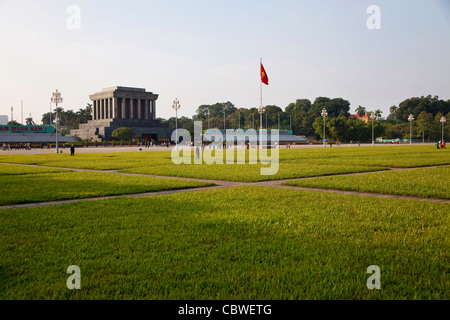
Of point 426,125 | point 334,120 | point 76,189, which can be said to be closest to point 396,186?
point 76,189

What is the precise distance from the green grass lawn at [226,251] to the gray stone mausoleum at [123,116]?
95.2 metres

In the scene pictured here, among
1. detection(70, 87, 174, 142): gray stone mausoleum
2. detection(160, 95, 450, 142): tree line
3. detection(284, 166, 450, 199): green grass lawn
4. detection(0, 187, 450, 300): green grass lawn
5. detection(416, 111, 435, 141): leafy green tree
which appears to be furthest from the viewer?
detection(416, 111, 435, 141): leafy green tree

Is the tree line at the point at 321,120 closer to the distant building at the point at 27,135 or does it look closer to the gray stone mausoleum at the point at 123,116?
the gray stone mausoleum at the point at 123,116

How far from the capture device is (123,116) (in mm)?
111000

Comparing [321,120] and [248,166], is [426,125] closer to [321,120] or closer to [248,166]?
[321,120]

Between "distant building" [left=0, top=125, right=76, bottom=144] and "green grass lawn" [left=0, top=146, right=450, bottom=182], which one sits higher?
"distant building" [left=0, top=125, right=76, bottom=144]

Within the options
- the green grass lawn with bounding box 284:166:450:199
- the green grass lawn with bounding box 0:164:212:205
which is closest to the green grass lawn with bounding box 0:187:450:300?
the green grass lawn with bounding box 0:164:212:205

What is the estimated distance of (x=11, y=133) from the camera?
88.9 meters

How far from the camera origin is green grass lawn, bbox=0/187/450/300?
4.29 meters

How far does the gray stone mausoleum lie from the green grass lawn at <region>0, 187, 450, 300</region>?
3746 inches

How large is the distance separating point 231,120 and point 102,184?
14042 centimetres

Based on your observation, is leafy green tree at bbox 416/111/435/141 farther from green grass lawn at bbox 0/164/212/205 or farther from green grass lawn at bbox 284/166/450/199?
green grass lawn at bbox 0/164/212/205

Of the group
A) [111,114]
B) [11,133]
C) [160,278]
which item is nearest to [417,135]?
[111,114]

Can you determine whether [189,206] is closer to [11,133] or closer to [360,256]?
[360,256]
